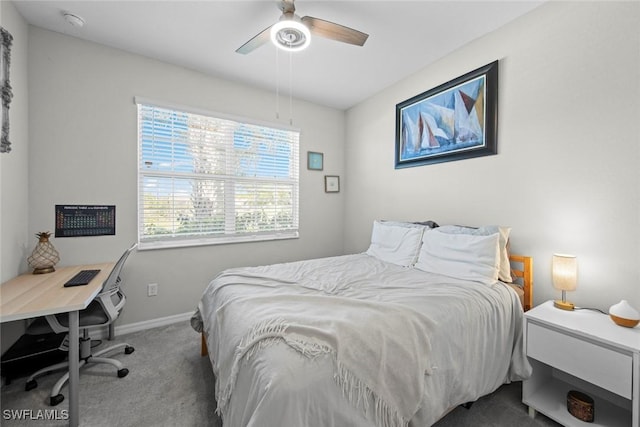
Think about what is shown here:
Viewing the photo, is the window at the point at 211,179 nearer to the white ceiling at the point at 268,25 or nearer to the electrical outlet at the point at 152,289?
the electrical outlet at the point at 152,289

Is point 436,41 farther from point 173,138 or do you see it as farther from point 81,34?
point 81,34

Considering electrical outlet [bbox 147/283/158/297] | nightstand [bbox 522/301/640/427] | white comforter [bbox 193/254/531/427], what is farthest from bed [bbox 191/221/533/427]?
electrical outlet [bbox 147/283/158/297]

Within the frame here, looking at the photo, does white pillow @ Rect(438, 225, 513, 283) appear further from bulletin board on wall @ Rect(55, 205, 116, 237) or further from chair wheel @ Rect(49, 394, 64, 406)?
bulletin board on wall @ Rect(55, 205, 116, 237)

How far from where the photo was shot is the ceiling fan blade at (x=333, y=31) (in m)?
1.68

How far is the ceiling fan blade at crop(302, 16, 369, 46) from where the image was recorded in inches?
66.3

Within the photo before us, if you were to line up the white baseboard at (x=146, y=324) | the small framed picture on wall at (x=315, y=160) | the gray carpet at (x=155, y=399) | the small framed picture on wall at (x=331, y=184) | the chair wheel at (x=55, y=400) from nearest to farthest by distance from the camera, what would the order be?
the gray carpet at (x=155, y=399), the chair wheel at (x=55, y=400), the white baseboard at (x=146, y=324), the small framed picture on wall at (x=315, y=160), the small framed picture on wall at (x=331, y=184)

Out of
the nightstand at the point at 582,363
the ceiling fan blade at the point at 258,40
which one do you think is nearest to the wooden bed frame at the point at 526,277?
the nightstand at the point at 582,363

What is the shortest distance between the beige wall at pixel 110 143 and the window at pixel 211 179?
11 centimetres

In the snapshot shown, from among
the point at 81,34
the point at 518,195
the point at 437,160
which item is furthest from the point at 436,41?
the point at 81,34

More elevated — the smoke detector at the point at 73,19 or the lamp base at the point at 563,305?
the smoke detector at the point at 73,19

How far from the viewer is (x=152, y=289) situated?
2.63 meters

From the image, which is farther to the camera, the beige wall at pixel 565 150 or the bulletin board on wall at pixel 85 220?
the bulletin board on wall at pixel 85 220

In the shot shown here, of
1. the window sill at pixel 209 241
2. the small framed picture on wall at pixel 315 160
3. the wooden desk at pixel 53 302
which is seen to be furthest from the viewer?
the small framed picture on wall at pixel 315 160

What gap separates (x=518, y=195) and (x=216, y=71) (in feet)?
10.5
